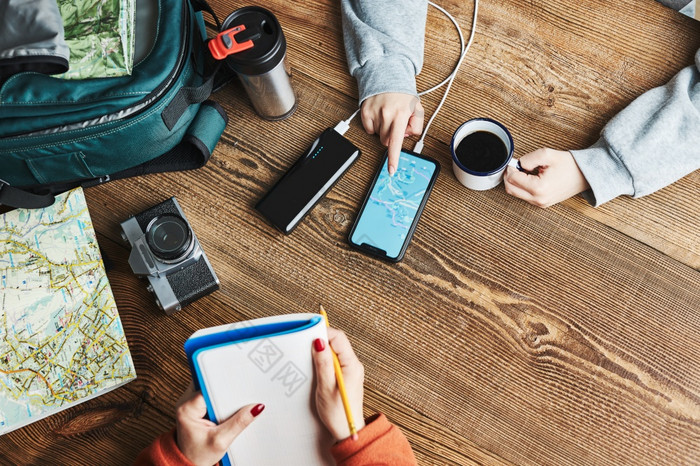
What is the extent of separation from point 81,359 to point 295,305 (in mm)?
352

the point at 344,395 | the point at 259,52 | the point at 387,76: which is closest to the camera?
the point at 344,395

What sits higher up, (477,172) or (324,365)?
(477,172)

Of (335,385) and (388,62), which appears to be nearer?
(335,385)

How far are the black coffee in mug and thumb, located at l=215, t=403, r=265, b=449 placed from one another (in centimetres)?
49

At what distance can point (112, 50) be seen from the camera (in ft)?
Result: 2.43

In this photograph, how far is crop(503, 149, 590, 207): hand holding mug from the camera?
785 mm

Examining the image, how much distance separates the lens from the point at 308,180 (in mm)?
851

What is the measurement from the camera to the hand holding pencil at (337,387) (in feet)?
2.10

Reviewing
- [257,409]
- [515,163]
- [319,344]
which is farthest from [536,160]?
[257,409]

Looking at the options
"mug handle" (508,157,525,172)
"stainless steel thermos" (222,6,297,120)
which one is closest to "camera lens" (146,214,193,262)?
"stainless steel thermos" (222,6,297,120)

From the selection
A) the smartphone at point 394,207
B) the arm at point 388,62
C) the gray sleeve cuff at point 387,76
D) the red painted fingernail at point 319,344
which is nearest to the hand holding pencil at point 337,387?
the red painted fingernail at point 319,344

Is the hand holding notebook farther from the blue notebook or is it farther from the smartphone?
the smartphone

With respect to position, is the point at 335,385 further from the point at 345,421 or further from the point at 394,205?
the point at 394,205

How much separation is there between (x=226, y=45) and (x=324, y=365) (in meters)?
0.47
